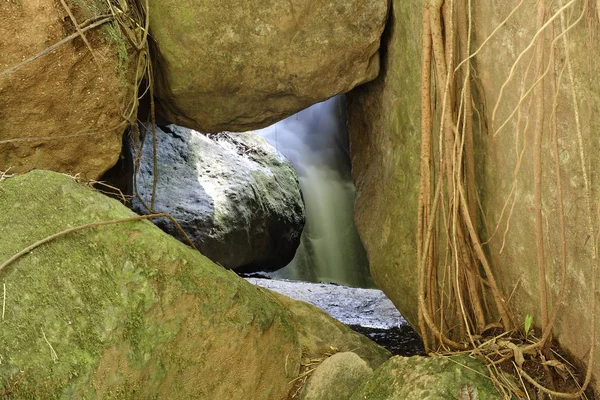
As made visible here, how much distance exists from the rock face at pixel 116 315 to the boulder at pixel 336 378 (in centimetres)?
13

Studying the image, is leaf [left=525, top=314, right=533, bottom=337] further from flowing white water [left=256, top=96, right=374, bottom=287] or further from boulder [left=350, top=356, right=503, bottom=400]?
flowing white water [left=256, top=96, right=374, bottom=287]

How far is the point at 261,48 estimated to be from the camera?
3.35 metres

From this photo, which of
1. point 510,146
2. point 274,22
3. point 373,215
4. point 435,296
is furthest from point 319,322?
point 274,22

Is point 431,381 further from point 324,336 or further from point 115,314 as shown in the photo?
point 115,314

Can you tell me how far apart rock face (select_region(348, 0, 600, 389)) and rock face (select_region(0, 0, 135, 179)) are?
1314 millimetres

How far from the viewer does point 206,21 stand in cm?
325

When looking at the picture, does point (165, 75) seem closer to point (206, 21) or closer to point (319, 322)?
point (206, 21)

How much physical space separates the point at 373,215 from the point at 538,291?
152 cm

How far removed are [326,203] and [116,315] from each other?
475 cm

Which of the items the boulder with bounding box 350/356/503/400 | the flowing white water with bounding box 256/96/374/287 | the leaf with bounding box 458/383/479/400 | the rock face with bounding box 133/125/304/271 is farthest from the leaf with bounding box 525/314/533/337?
the flowing white water with bounding box 256/96/374/287

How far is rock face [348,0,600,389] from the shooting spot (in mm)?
1944

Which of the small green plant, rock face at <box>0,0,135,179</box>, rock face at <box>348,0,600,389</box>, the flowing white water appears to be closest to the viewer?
rock face at <box>348,0,600,389</box>

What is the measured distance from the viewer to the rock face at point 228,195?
5387 mm

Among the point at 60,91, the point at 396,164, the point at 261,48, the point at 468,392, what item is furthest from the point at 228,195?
the point at 468,392
